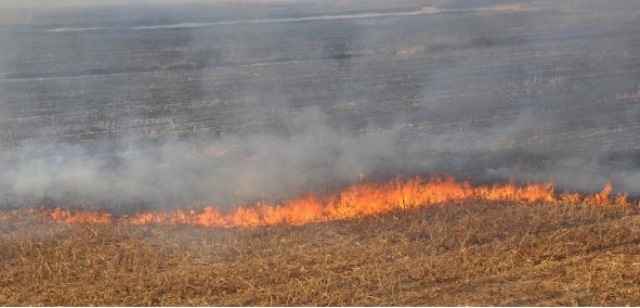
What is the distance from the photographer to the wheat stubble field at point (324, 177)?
388 inches

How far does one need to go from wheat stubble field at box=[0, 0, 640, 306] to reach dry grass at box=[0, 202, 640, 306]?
4 centimetres

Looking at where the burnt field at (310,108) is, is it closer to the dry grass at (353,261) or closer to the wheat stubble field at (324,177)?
the wheat stubble field at (324,177)

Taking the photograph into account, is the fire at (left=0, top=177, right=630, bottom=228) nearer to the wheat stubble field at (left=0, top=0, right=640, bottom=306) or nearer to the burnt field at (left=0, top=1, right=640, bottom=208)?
the wheat stubble field at (left=0, top=0, right=640, bottom=306)

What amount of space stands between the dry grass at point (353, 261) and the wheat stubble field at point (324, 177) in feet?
0.12

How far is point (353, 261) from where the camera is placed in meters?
10.4

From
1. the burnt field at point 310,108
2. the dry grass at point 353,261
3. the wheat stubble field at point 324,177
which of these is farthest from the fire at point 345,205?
the burnt field at point 310,108

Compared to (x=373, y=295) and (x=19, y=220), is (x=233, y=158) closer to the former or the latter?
(x=19, y=220)

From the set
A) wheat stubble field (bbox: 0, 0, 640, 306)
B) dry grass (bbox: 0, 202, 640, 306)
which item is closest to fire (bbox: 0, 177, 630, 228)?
wheat stubble field (bbox: 0, 0, 640, 306)

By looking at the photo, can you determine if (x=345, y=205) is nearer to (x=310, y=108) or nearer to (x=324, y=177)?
(x=324, y=177)

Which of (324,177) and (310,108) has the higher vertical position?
(310,108)

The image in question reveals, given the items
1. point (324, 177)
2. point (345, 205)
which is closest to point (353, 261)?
point (345, 205)

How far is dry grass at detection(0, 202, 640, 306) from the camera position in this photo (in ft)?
30.7

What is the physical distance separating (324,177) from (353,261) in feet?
16.9

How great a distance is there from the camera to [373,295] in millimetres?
9312
